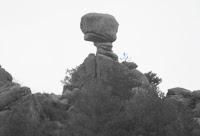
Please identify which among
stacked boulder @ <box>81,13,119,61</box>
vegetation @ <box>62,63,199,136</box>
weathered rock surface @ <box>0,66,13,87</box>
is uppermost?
stacked boulder @ <box>81,13,119,61</box>

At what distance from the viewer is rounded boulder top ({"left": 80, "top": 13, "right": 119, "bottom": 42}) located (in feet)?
207

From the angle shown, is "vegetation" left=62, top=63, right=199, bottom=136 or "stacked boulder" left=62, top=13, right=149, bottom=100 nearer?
"vegetation" left=62, top=63, right=199, bottom=136

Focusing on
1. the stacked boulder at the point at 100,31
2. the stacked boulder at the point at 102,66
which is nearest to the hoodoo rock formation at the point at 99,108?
the stacked boulder at the point at 102,66

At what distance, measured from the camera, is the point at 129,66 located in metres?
64.4

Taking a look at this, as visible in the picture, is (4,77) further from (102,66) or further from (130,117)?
(130,117)

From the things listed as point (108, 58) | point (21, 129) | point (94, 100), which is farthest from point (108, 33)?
point (21, 129)

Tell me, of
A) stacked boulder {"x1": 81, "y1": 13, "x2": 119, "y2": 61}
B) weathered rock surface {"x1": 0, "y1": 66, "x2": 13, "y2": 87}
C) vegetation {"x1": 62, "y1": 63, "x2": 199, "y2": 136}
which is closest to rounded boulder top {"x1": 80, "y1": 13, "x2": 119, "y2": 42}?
stacked boulder {"x1": 81, "y1": 13, "x2": 119, "y2": 61}

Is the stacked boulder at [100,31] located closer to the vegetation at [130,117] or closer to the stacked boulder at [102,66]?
the stacked boulder at [102,66]

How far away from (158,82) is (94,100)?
29360 mm

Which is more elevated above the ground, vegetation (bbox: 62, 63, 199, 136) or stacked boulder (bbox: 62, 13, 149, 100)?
stacked boulder (bbox: 62, 13, 149, 100)

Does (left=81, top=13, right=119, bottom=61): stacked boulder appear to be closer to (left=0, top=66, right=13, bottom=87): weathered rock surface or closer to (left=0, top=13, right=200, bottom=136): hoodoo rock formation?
(left=0, top=13, right=200, bottom=136): hoodoo rock formation

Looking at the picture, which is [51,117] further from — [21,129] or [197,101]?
[197,101]

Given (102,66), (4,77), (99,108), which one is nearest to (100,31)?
(102,66)

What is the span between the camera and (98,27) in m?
63.1
